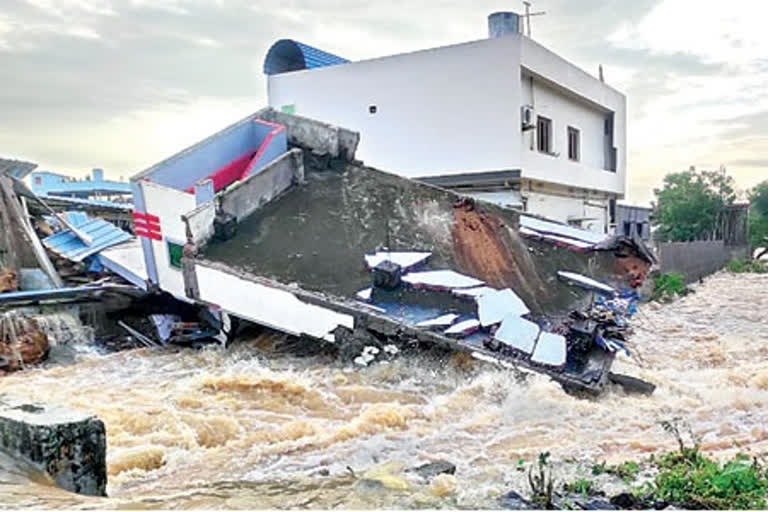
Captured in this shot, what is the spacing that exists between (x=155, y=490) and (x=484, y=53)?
956cm

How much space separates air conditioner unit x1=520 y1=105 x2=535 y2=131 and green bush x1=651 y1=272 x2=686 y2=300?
13.0ft

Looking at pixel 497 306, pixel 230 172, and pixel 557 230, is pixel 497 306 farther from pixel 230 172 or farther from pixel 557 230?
pixel 230 172

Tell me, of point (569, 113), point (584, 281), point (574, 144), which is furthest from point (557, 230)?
point (574, 144)

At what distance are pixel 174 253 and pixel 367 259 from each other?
2093 millimetres

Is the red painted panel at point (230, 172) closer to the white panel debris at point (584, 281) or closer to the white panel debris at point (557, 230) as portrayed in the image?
the white panel debris at point (557, 230)

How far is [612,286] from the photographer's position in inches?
257

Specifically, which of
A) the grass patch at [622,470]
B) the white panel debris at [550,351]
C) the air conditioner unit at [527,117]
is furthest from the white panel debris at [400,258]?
the air conditioner unit at [527,117]

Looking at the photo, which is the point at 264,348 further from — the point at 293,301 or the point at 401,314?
the point at 401,314

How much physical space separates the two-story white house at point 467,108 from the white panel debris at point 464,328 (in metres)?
6.08

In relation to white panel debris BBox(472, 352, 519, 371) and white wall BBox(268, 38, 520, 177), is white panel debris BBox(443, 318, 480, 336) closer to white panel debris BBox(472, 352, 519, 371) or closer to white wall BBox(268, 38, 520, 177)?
white panel debris BBox(472, 352, 519, 371)

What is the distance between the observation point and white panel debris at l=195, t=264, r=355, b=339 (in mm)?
5812

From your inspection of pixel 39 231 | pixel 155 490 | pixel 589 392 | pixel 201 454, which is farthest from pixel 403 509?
pixel 39 231

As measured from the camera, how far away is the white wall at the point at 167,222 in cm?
679

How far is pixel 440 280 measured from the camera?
620 centimetres
